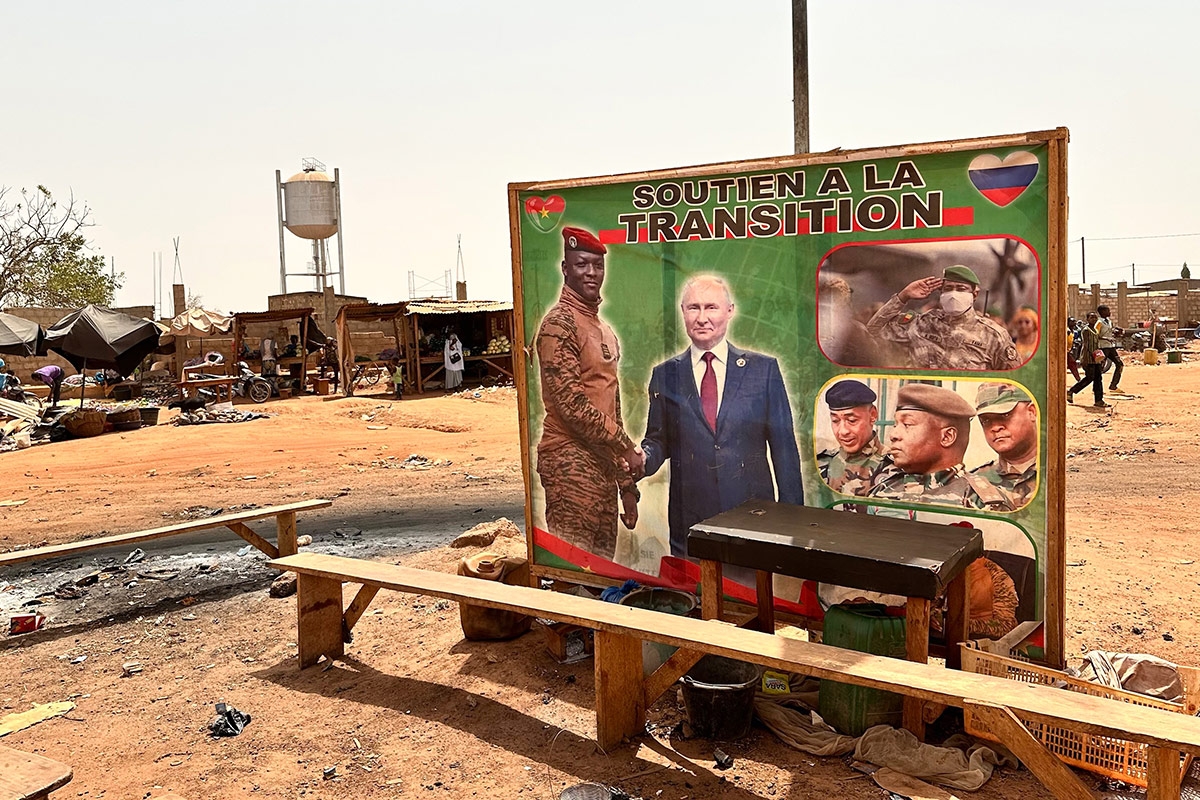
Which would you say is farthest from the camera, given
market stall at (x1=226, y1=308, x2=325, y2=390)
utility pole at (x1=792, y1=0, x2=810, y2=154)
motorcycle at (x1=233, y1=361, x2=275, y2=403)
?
market stall at (x1=226, y1=308, x2=325, y2=390)

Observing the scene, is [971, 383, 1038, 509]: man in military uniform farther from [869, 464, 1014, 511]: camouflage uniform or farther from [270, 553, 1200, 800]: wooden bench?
[270, 553, 1200, 800]: wooden bench

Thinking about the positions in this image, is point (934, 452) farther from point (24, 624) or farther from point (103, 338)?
point (103, 338)

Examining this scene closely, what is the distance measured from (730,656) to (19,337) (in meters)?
23.7

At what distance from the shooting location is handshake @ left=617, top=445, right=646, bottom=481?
6.28m

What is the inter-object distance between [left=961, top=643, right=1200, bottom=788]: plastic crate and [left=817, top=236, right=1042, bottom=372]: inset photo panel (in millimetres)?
1517

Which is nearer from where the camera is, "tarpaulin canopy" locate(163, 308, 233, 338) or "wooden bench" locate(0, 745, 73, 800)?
"wooden bench" locate(0, 745, 73, 800)

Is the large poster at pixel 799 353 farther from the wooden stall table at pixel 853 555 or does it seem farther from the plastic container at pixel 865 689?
the plastic container at pixel 865 689

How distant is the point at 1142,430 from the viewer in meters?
14.2

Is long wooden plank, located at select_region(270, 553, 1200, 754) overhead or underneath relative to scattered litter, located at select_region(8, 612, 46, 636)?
overhead

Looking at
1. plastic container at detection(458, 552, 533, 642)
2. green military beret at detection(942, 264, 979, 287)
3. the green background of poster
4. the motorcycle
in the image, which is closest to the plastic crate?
the green background of poster

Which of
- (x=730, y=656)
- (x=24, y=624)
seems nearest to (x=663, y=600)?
(x=730, y=656)

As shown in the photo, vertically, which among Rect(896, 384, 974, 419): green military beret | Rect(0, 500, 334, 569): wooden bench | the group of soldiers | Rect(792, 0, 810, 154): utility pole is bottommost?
Rect(0, 500, 334, 569): wooden bench

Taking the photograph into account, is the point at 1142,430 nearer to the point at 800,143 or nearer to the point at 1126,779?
the point at 800,143

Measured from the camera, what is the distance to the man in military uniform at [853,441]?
210 inches
